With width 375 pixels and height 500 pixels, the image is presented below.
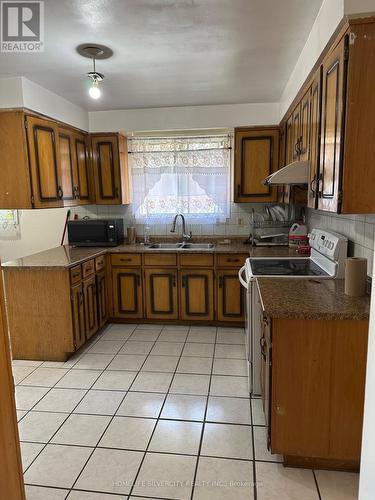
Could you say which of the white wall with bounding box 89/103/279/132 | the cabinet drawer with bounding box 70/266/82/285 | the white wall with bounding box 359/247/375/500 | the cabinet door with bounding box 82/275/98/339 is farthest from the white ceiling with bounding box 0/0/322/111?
the cabinet door with bounding box 82/275/98/339

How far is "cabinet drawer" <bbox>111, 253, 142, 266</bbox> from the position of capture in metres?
3.64

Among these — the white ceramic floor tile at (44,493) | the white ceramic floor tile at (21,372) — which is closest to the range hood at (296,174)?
the white ceramic floor tile at (44,493)

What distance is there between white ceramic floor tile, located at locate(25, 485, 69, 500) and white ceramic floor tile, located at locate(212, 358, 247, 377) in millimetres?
1399

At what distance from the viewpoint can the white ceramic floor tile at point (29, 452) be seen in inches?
72.1

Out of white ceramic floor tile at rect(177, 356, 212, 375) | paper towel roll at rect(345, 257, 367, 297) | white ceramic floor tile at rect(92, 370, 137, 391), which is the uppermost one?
paper towel roll at rect(345, 257, 367, 297)

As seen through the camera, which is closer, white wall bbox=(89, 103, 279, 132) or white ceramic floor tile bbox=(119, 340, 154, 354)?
white ceramic floor tile bbox=(119, 340, 154, 354)

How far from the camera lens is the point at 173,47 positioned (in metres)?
2.18

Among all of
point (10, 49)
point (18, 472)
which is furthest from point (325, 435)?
point (10, 49)

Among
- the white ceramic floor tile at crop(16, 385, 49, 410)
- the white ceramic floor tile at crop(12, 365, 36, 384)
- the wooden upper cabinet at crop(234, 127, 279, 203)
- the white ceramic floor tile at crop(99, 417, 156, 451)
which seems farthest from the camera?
the wooden upper cabinet at crop(234, 127, 279, 203)

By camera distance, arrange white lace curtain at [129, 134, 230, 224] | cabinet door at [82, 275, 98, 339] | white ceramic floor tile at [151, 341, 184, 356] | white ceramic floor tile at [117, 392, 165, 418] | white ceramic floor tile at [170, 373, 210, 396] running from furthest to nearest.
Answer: white lace curtain at [129, 134, 230, 224], cabinet door at [82, 275, 98, 339], white ceramic floor tile at [151, 341, 184, 356], white ceramic floor tile at [170, 373, 210, 396], white ceramic floor tile at [117, 392, 165, 418]

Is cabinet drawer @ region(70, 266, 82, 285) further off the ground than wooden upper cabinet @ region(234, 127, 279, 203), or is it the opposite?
wooden upper cabinet @ region(234, 127, 279, 203)

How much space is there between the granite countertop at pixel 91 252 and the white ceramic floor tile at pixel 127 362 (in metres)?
0.94

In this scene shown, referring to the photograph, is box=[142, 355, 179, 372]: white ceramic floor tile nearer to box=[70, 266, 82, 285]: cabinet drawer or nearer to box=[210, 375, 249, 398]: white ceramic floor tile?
box=[210, 375, 249, 398]: white ceramic floor tile

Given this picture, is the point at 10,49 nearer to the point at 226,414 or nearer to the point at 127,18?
the point at 127,18
